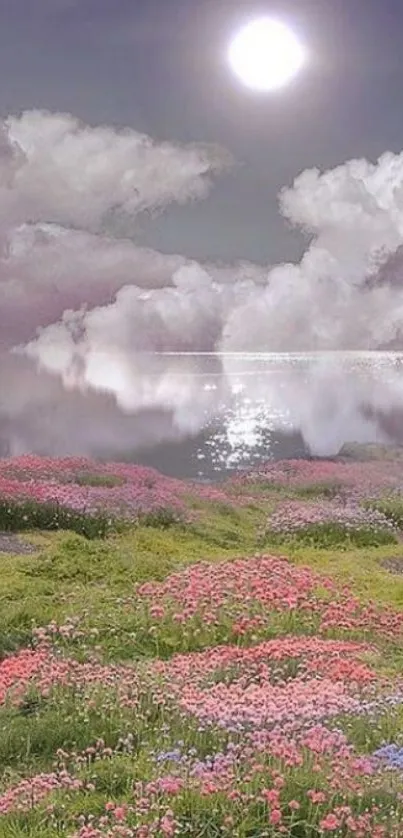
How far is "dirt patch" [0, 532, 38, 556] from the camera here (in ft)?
70.1

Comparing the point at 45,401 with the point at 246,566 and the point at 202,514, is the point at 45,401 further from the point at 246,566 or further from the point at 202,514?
the point at 246,566

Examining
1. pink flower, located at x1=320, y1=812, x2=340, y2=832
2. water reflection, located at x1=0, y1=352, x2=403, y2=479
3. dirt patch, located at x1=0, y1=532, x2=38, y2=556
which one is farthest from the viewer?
water reflection, located at x1=0, y1=352, x2=403, y2=479

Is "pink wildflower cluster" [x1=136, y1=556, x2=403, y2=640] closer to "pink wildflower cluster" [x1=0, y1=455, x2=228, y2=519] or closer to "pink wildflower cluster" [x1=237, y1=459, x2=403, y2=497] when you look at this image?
"pink wildflower cluster" [x1=0, y1=455, x2=228, y2=519]

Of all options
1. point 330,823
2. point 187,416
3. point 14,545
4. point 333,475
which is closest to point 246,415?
point 187,416

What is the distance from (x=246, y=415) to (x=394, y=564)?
37330 mm

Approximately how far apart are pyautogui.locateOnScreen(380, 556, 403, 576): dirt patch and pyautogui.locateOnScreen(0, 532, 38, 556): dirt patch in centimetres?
779

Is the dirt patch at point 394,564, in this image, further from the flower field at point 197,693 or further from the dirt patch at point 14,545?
the dirt patch at point 14,545

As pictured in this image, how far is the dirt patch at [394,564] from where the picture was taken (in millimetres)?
20516

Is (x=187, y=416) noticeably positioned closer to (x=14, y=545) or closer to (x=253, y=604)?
(x=14, y=545)

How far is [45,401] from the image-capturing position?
163 feet

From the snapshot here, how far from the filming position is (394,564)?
A: 21141 millimetres

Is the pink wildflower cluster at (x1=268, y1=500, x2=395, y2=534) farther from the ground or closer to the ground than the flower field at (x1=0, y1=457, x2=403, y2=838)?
farther from the ground

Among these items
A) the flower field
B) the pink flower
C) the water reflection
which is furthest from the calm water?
the pink flower

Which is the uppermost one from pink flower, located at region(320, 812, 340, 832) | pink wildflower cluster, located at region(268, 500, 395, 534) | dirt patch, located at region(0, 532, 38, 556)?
pink wildflower cluster, located at region(268, 500, 395, 534)
